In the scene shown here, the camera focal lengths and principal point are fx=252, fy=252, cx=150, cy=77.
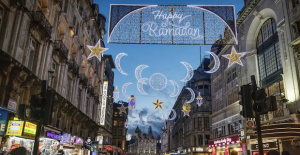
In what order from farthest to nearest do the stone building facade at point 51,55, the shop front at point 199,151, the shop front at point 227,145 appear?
the shop front at point 199,151 → the shop front at point 227,145 → the stone building facade at point 51,55

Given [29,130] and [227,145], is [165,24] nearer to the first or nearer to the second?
Result: [29,130]

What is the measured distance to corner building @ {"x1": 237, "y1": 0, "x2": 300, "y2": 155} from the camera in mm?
20219

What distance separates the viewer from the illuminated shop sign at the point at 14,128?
13.7 metres

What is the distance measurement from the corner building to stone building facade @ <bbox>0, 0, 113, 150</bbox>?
18014 mm

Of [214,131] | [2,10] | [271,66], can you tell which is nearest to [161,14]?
[2,10]

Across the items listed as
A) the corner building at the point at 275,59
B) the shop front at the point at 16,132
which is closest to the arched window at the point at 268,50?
the corner building at the point at 275,59

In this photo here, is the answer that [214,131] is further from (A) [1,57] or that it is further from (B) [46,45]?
(A) [1,57]

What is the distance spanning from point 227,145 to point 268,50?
52.7 ft

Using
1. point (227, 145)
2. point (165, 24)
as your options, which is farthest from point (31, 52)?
point (227, 145)

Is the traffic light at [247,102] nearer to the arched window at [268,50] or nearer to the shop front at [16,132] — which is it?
the shop front at [16,132]

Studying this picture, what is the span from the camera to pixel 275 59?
24188mm

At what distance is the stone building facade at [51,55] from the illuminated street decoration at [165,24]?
5.77m

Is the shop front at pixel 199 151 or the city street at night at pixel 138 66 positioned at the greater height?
the city street at night at pixel 138 66

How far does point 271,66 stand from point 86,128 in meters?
25.3
